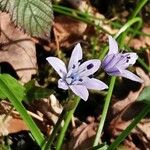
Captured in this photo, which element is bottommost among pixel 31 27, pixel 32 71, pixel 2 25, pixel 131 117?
pixel 131 117

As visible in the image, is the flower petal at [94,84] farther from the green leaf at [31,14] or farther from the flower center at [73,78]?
the green leaf at [31,14]

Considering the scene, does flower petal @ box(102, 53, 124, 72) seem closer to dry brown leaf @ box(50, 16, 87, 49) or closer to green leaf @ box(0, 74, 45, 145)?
green leaf @ box(0, 74, 45, 145)

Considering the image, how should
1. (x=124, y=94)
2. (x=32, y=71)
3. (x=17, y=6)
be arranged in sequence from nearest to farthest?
(x=17, y=6) < (x=32, y=71) < (x=124, y=94)

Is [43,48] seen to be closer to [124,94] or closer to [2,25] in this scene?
[2,25]

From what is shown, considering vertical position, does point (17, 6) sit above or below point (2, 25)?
above

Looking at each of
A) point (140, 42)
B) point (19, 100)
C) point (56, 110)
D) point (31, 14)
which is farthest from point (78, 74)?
point (140, 42)

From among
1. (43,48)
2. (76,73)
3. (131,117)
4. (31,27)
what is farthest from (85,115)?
(76,73)

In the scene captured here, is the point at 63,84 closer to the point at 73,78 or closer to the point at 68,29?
the point at 73,78

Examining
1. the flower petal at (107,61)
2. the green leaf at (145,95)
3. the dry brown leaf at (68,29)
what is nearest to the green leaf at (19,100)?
the flower petal at (107,61)
